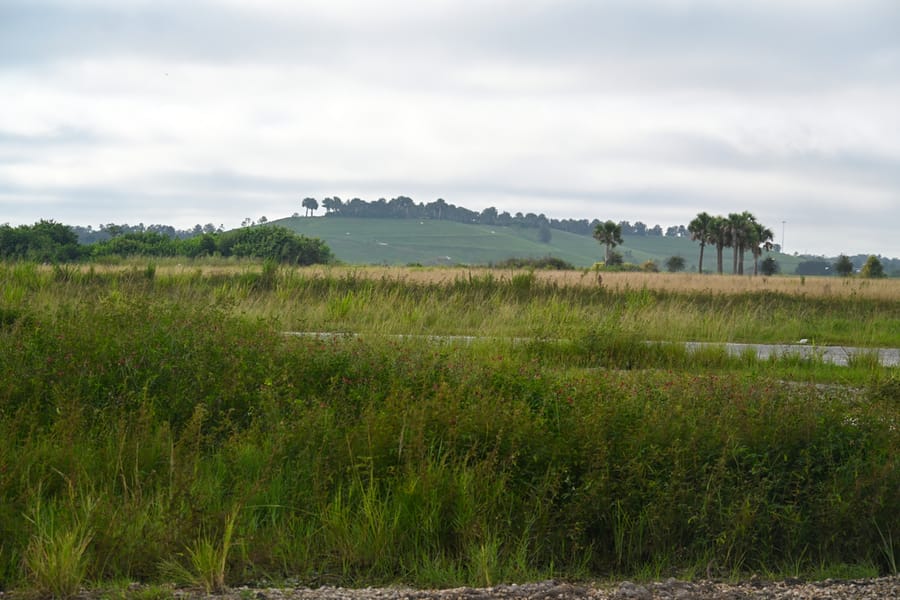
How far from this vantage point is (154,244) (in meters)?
65.6

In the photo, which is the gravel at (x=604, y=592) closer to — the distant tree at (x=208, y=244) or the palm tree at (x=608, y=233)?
the distant tree at (x=208, y=244)

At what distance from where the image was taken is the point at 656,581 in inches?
227

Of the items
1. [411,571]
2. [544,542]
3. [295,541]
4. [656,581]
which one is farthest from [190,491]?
[656,581]

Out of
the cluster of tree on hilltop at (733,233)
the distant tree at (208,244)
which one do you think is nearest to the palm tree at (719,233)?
the cluster of tree on hilltop at (733,233)

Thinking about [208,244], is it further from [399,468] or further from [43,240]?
[399,468]

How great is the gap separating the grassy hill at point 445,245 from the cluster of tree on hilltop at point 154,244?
6795cm

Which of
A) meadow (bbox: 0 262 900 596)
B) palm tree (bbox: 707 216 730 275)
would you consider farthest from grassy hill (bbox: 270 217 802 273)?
meadow (bbox: 0 262 900 596)

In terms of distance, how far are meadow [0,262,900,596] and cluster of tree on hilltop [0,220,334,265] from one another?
34501mm

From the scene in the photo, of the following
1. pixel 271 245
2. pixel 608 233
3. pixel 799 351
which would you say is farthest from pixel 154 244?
pixel 799 351

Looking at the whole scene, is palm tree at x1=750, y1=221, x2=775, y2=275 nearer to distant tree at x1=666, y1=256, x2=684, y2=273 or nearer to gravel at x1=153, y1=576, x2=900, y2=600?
distant tree at x1=666, y1=256, x2=684, y2=273

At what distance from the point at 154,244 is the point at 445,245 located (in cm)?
10788

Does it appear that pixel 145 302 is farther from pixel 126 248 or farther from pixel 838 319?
pixel 126 248

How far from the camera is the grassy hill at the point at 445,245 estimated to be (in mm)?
157500

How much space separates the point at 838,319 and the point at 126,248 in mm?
52853
